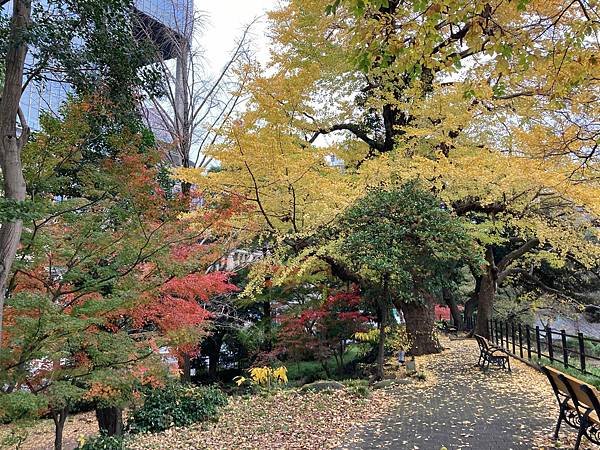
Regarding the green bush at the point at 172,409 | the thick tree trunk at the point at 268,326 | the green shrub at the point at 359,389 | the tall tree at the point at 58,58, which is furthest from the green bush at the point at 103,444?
the thick tree trunk at the point at 268,326

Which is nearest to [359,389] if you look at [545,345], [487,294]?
[487,294]

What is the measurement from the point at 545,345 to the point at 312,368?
397 inches

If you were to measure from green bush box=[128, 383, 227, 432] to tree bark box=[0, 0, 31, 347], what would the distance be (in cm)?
506

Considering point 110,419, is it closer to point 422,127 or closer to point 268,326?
point 268,326

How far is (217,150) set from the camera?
8.80 meters

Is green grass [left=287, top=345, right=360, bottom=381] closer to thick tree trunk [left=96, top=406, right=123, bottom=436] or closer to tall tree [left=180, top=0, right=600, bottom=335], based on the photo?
tall tree [left=180, top=0, right=600, bottom=335]

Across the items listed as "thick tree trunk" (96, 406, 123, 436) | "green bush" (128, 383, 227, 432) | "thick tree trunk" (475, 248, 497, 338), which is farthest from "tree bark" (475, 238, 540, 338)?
"thick tree trunk" (96, 406, 123, 436)

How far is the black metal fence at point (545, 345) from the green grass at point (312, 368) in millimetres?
4934

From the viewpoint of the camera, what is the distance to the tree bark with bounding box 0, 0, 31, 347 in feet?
14.0

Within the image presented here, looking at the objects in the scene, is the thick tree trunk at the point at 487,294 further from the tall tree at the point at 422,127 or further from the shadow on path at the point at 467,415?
the shadow on path at the point at 467,415

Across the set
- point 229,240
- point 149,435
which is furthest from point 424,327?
point 149,435

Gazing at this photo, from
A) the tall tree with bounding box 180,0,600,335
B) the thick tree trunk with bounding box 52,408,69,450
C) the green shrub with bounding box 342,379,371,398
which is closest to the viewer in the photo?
the tall tree with bounding box 180,0,600,335

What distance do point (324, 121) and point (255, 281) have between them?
5.76 metres

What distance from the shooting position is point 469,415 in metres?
6.85
